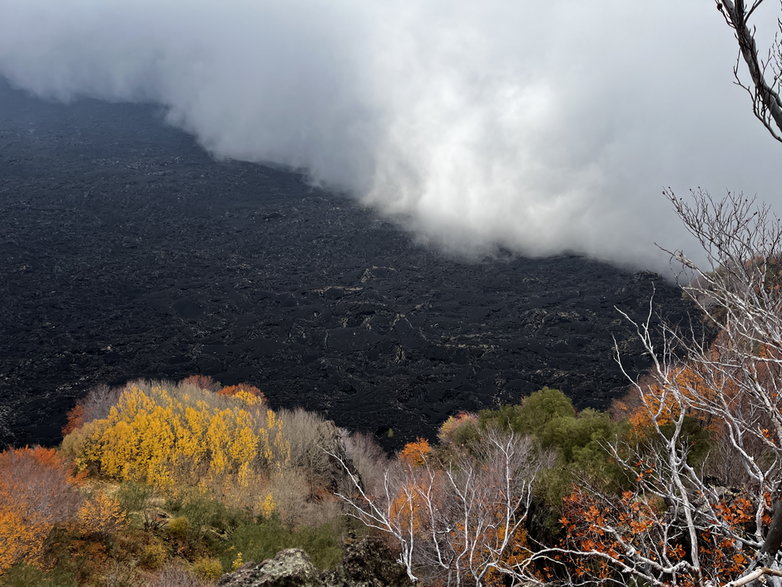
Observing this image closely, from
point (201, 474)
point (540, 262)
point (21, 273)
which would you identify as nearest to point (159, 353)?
point (21, 273)

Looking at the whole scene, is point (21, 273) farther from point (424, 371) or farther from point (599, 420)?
point (599, 420)

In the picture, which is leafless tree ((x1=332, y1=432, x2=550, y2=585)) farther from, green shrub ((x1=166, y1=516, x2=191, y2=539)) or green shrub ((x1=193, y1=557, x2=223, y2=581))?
green shrub ((x1=166, y1=516, x2=191, y2=539))

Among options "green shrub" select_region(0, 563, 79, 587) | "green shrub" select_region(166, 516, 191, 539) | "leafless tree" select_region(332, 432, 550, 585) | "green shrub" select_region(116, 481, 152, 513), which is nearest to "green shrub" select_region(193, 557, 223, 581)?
"green shrub" select_region(166, 516, 191, 539)

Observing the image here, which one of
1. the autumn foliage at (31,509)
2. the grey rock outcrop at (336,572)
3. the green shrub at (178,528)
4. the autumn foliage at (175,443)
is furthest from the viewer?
the autumn foliage at (175,443)

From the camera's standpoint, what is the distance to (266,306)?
142 m

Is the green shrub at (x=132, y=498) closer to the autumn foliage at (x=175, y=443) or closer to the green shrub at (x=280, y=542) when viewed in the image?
the green shrub at (x=280, y=542)

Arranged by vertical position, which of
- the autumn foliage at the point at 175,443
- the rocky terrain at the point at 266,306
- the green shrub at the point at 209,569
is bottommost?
the green shrub at the point at 209,569

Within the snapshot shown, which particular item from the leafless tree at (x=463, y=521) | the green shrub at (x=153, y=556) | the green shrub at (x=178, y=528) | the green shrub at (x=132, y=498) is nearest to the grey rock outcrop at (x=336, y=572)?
the leafless tree at (x=463, y=521)

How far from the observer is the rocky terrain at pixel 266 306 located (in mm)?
103625

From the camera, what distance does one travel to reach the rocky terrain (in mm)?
103625

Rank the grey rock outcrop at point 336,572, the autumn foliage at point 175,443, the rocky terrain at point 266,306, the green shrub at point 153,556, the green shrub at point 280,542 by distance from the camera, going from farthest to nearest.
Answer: the rocky terrain at point 266,306
the autumn foliage at point 175,443
the green shrub at point 280,542
the green shrub at point 153,556
the grey rock outcrop at point 336,572

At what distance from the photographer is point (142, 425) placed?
3161 centimetres

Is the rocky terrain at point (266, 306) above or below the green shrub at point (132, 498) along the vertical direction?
above

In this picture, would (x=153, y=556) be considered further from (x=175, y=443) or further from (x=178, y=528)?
(x=175, y=443)
